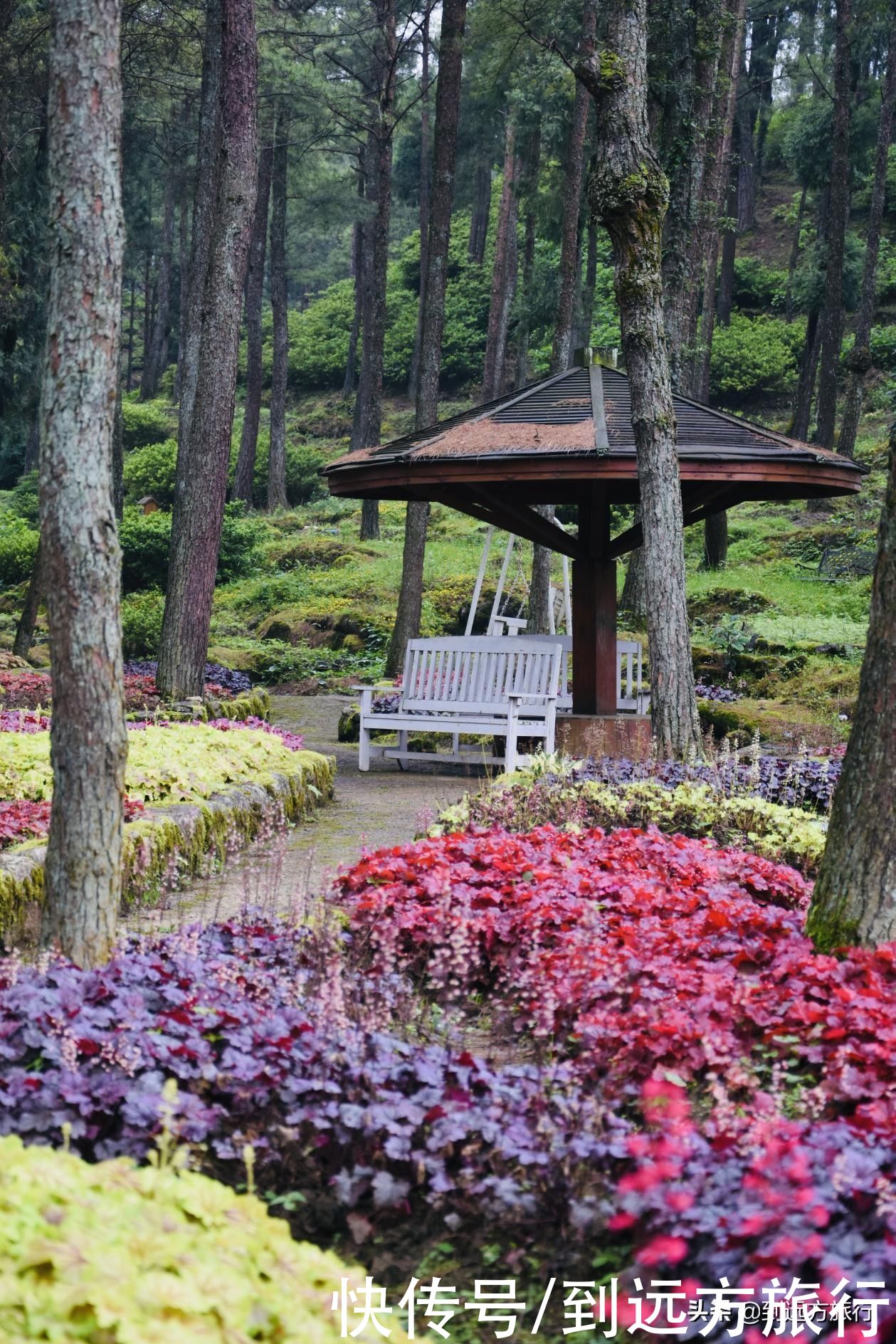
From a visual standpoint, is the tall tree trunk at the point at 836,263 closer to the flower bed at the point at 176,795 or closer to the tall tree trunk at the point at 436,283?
the tall tree trunk at the point at 436,283

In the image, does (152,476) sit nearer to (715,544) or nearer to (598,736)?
(715,544)

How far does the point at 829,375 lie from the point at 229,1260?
2257 cm

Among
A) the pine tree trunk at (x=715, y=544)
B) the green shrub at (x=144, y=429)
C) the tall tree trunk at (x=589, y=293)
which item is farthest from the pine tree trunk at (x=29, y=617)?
the green shrub at (x=144, y=429)

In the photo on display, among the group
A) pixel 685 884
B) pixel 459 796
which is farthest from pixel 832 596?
pixel 685 884

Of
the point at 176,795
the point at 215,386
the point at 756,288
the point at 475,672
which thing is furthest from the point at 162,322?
the point at 176,795

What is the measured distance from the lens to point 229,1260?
79.8 inches

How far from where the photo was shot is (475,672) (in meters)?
10.1

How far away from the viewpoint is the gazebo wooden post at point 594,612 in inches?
407

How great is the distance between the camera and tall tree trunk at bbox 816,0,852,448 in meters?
22.3

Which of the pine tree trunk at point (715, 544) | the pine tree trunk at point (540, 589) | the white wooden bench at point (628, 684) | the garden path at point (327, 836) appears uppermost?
the pine tree trunk at point (715, 544)

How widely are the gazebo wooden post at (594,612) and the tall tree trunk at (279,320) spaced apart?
19.8 meters

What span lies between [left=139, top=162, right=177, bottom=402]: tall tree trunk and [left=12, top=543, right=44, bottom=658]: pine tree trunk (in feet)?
94.2

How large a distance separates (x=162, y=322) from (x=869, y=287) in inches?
1027

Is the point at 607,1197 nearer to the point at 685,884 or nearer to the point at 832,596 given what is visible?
the point at 685,884
